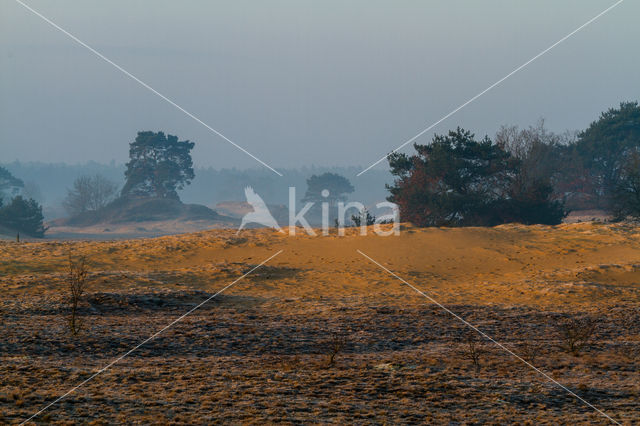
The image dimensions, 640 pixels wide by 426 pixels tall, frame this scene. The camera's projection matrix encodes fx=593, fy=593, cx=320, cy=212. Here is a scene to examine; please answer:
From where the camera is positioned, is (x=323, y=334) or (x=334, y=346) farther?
(x=323, y=334)

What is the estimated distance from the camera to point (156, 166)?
83.8 metres

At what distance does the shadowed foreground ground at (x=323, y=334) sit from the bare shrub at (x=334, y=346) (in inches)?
2.7

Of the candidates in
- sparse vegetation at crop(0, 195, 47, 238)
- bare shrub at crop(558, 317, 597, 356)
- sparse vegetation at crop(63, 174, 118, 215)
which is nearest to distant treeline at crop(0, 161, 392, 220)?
sparse vegetation at crop(63, 174, 118, 215)

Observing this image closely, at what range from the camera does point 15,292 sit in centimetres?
1355

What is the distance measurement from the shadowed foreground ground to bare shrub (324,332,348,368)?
0.07 m

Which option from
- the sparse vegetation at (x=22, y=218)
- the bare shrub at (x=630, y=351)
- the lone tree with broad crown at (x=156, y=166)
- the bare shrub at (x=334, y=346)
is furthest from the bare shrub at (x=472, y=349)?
the lone tree with broad crown at (x=156, y=166)

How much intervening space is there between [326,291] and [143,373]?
8694mm

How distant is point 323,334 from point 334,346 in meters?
1.08

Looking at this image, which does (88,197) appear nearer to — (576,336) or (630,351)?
(576,336)

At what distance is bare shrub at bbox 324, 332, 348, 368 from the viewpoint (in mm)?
8680

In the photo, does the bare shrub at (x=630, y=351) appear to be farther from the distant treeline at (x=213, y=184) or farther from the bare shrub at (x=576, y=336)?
the distant treeline at (x=213, y=184)

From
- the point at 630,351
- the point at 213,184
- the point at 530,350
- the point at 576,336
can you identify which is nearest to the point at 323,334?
the point at 530,350

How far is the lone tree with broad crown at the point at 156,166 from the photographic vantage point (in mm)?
83125

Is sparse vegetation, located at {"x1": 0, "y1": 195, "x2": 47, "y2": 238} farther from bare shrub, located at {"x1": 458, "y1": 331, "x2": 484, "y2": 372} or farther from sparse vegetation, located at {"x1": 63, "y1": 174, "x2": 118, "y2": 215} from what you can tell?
bare shrub, located at {"x1": 458, "y1": 331, "x2": 484, "y2": 372}
